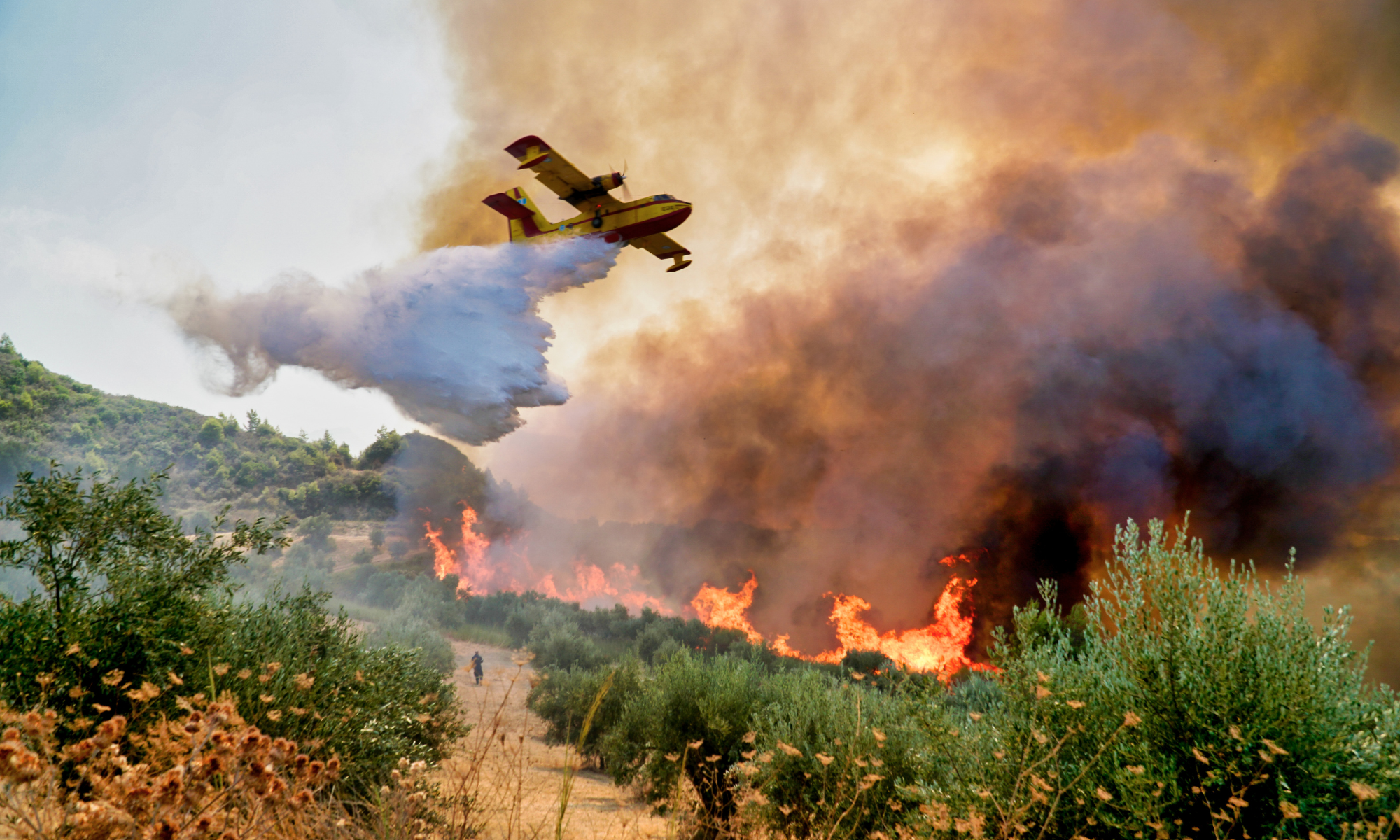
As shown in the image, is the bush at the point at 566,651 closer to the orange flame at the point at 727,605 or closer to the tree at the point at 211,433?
the orange flame at the point at 727,605

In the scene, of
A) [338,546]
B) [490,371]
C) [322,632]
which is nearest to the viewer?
[322,632]

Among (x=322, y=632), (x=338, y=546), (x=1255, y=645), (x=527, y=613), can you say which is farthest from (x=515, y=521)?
(x=1255, y=645)

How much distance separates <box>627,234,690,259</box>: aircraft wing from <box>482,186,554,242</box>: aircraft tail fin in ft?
19.2

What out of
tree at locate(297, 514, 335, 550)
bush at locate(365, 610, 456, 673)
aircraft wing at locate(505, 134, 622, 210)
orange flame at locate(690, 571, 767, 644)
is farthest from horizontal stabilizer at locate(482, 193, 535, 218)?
tree at locate(297, 514, 335, 550)

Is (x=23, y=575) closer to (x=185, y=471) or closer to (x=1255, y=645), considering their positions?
(x=185, y=471)

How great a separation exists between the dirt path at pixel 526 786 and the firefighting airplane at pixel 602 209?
19.2 metres

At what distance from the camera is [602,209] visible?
25875mm

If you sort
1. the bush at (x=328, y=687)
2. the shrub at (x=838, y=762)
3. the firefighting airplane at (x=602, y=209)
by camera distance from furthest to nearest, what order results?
the firefighting airplane at (x=602, y=209) → the shrub at (x=838, y=762) → the bush at (x=328, y=687)

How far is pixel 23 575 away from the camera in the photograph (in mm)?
38719

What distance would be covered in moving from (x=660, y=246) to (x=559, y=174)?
605 cm

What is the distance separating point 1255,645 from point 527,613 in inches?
1854

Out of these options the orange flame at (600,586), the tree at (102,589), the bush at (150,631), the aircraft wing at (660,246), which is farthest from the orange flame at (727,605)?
the tree at (102,589)

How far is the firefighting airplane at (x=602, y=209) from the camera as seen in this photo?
23094mm

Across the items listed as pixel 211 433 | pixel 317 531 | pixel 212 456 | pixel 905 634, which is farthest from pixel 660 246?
pixel 211 433
